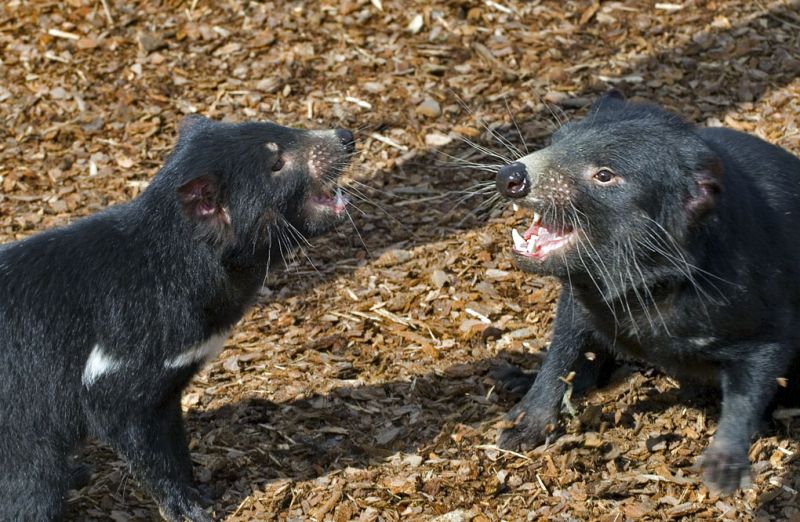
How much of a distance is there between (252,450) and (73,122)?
3.28 m

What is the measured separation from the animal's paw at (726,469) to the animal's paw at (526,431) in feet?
2.64

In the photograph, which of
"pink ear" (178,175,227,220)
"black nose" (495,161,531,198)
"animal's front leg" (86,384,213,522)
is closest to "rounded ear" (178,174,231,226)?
"pink ear" (178,175,227,220)

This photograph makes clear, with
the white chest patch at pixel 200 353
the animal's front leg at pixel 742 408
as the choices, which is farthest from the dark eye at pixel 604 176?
the white chest patch at pixel 200 353

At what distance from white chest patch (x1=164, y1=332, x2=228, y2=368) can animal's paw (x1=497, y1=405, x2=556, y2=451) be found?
4.66 feet

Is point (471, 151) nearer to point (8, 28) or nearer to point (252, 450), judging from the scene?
point (252, 450)

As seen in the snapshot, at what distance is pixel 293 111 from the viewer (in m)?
7.75

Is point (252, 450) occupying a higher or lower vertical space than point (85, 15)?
lower

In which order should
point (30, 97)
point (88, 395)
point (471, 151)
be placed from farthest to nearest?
point (30, 97) → point (471, 151) → point (88, 395)

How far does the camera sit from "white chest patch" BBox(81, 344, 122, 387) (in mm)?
4758

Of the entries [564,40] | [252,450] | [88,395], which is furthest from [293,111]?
[88,395]

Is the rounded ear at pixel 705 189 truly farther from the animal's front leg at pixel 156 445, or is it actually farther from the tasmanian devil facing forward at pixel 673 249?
the animal's front leg at pixel 156 445

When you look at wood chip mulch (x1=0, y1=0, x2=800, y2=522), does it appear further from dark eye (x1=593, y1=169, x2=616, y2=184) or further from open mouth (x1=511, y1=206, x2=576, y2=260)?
dark eye (x1=593, y1=169, x2=616, y2=184)

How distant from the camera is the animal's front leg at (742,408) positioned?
489 cm

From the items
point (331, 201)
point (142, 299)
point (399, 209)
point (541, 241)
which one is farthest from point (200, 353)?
point (399, 209)
